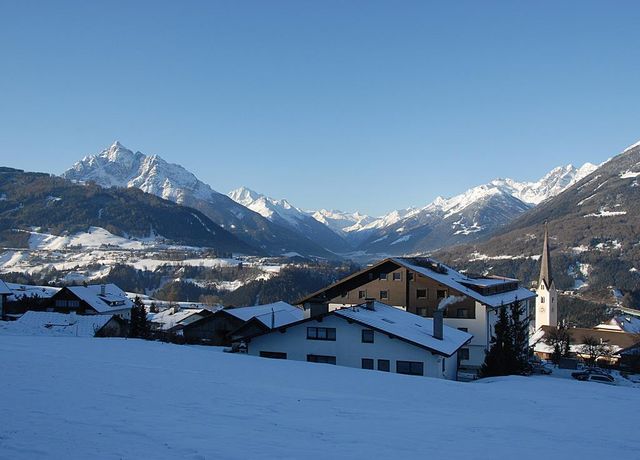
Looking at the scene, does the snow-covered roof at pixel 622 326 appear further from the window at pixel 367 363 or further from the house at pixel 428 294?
the window at pixel 367 363

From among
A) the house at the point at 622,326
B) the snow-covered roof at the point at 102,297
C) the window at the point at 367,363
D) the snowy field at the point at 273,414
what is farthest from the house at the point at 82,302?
the house at the point at 622,326

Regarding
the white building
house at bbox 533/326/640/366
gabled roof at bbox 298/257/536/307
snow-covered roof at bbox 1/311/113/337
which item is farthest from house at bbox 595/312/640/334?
snow-covered roof at bbox 1/311/113/337

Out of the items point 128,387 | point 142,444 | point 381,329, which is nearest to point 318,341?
point 381,329

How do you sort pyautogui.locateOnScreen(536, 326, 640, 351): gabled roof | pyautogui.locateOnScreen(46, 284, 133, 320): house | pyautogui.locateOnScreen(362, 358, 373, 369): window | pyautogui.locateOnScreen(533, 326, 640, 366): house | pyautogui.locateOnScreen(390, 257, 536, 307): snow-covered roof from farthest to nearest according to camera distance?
pyautogui.locateOnScreen(536, 326, 640, 351): gabled roof, pyautogui.locateOnScreen(533, 326, 640, 366): house, pyautogui.locateOnScreen(46, 284, 133, 320): house, pyautogui.locateOnScreen(390, 257, 536, 307): snow-covered roof, pyautogui.locateOnScreen(362, 358, 373, 369): window

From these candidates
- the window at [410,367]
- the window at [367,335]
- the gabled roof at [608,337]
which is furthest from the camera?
the gabled roof at [608,337]

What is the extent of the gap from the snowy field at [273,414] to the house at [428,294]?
85.6ft

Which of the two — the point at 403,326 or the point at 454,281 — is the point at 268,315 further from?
the point at 403,326

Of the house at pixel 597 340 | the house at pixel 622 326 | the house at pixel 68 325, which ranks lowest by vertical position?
the house at pixel 597 340

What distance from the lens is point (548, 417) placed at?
1708cm

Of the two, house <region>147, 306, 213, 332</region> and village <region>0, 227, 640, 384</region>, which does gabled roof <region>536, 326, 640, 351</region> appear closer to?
village <region>0, 227, 640, 384</region>

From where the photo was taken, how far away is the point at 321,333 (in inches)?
1315

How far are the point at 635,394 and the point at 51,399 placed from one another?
905 inches

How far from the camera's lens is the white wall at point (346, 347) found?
31.3 meters

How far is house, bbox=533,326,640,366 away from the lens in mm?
74750
